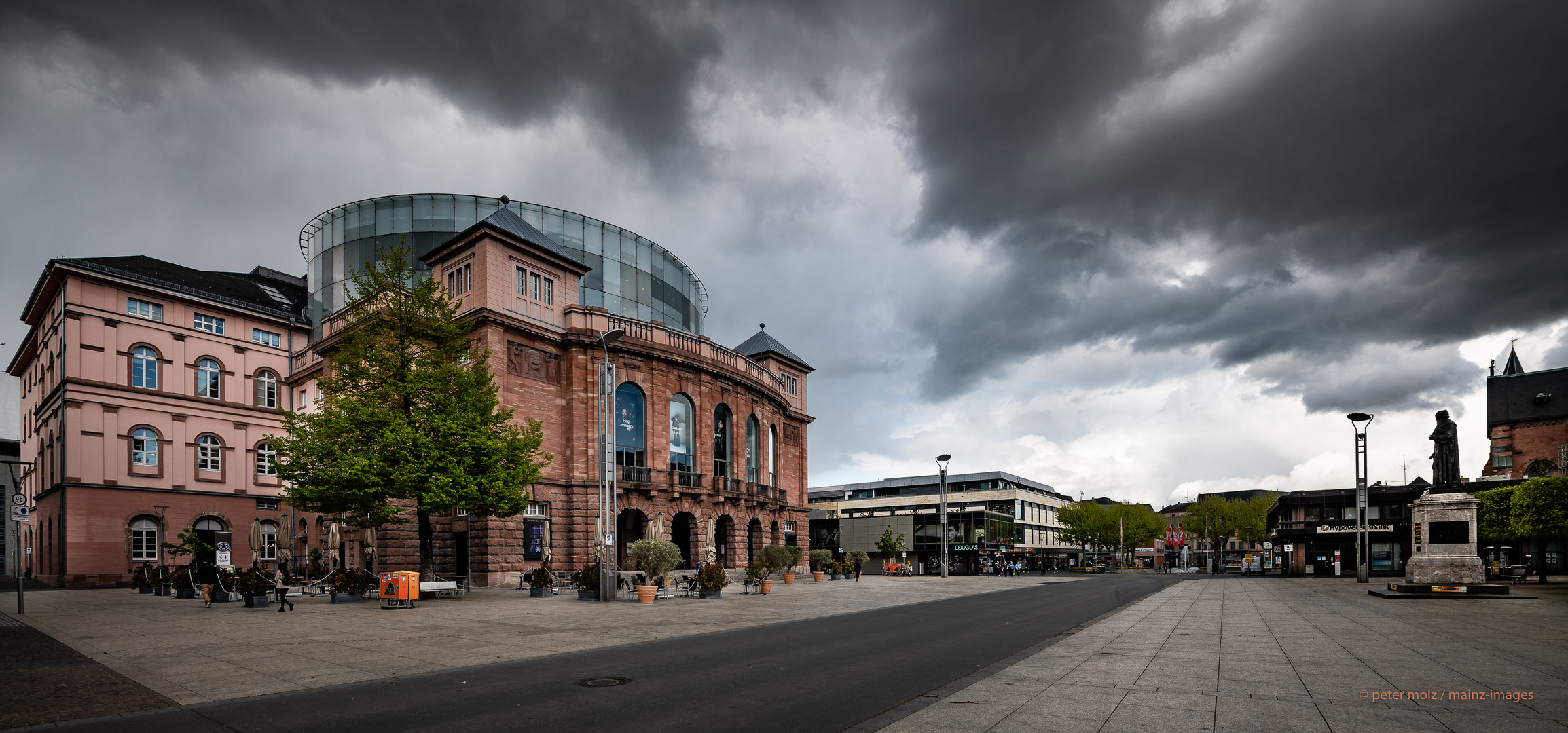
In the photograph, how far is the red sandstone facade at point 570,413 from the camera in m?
39.8

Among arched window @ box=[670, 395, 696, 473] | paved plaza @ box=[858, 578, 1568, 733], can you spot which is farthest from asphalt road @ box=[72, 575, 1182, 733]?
arched window @ box=[670, 395, 696, 473]

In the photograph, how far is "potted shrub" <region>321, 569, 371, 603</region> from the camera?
1054 inches

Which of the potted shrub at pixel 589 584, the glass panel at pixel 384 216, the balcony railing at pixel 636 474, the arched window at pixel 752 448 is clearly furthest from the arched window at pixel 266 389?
the potted shrub at pixel 589 584

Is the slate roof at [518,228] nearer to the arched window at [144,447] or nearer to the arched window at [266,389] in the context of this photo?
the arched window at [266,389]

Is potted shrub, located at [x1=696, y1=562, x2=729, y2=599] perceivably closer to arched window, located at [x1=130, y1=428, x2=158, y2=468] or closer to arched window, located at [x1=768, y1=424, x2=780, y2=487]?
arched window, located at [x1=768, y1=424, x2=780, y2=487]

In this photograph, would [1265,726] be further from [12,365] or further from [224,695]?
[12,365]

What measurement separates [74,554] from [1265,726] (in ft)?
201

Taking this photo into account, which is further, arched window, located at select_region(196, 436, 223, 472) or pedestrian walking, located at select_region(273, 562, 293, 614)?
arched window, located at select_region(196, 436, 223, 472)

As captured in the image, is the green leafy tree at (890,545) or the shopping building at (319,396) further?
the green leafy tree at (890,545)

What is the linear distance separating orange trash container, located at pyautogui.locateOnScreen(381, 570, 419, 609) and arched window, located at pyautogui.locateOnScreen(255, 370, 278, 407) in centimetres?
4379

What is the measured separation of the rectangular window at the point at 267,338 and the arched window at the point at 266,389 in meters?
2.04

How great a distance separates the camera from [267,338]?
60625 mm

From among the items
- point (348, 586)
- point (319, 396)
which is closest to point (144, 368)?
point (319, 396)

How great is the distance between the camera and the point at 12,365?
221 ft
